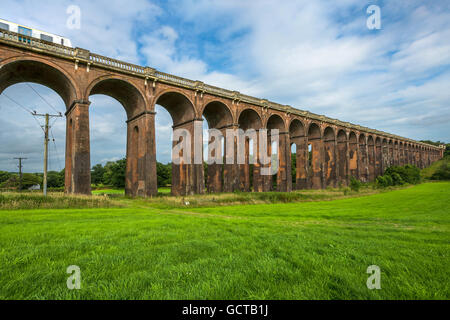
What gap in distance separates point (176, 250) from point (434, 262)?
15.4 ft

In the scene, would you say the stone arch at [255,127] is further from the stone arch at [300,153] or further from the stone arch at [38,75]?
the stone arch at [38,75]

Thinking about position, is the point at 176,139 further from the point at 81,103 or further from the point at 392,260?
the point at 392,260

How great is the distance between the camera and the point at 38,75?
22828 millimetres

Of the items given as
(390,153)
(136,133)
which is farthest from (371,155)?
(136,133)

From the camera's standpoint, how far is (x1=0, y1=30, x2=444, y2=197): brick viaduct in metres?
21.5

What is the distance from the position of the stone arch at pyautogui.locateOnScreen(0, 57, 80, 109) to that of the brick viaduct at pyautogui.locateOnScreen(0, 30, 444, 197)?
0.07m

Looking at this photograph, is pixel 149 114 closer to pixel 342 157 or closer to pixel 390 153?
pixel 342 157

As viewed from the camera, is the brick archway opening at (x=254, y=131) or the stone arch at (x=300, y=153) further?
the stone arch at (x=300, y=153)

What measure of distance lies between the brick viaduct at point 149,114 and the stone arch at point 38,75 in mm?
66

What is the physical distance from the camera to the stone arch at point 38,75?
2016cm

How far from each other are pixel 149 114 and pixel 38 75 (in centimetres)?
1114

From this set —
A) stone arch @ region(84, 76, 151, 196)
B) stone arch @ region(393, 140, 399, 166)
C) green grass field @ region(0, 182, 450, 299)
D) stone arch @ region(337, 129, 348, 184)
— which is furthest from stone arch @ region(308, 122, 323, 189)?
stone arch @ region(393, 140, 399, 166)

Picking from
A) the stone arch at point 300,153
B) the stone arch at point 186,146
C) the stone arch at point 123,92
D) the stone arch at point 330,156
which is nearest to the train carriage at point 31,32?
the stone arch at point 123,92
